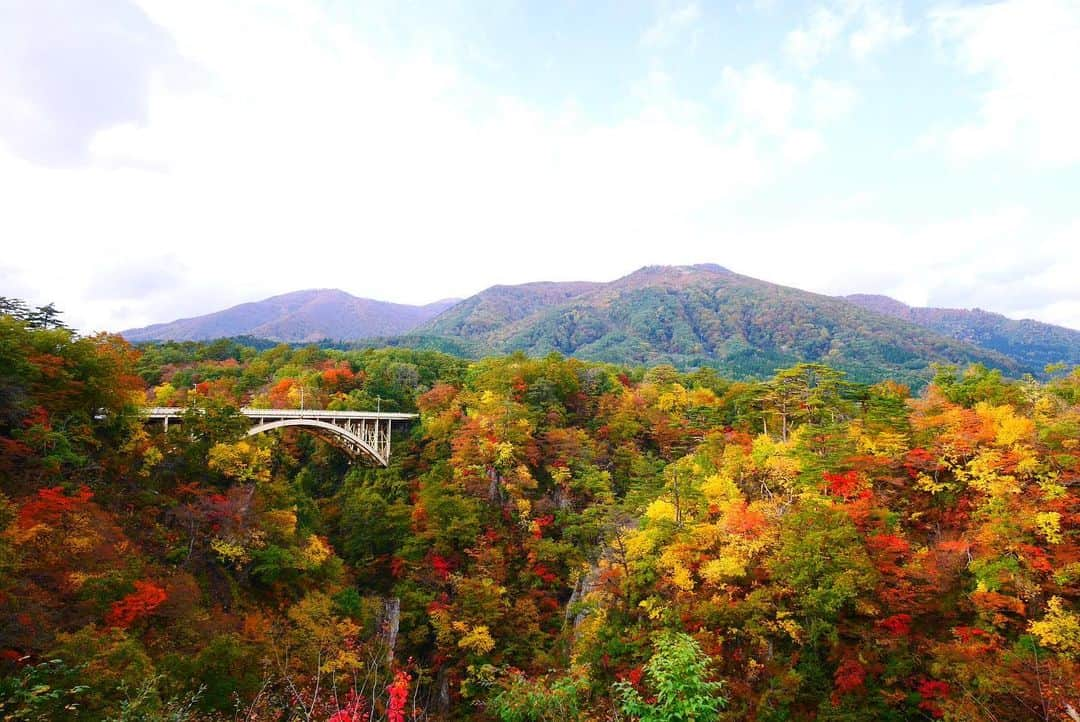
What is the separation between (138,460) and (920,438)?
3115 centimetres

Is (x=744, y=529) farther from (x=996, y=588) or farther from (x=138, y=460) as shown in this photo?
(x=138, y=460)

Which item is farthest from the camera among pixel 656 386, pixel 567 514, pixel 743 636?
pixel 656 386

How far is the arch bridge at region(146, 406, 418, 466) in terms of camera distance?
28.4 meters

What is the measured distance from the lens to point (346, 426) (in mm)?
34938

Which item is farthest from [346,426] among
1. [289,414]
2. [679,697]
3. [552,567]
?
[679,697]

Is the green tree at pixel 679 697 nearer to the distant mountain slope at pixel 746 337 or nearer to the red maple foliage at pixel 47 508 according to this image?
the red maple foliage at pixel 47 508

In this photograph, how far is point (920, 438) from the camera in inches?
878

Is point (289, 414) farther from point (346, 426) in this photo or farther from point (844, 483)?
point (844, 483)

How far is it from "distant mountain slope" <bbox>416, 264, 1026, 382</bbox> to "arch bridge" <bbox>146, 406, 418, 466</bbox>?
90.5m

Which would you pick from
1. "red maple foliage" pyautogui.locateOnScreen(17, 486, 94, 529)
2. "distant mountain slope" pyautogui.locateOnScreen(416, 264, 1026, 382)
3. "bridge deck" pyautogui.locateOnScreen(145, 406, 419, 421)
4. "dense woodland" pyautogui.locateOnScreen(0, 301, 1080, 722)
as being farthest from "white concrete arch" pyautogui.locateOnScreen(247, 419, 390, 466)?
"distant mountain slope" pyautogui.locateOnScreen(416, 264, 1026, 382)

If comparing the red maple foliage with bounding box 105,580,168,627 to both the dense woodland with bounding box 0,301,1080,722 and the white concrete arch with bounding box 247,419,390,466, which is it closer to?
the dense woodland with bounding box 0,301,1080,722

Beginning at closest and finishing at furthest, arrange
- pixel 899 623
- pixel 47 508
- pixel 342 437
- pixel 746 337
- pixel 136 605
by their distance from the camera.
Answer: pixel 136 605
pixel 47 508
pixel 899 623
pixel 342 437
pixel 746 337

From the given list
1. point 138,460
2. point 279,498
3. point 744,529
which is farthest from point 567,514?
point 138,460

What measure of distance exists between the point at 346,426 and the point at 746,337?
156m
